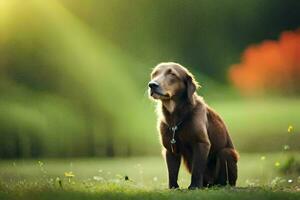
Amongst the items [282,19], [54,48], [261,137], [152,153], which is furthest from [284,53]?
[54,48]

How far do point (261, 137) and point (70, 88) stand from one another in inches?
71.7

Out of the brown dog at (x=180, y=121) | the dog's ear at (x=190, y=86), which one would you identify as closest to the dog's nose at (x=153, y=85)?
the brown dog at (x=180, y=121)

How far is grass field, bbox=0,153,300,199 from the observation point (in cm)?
630

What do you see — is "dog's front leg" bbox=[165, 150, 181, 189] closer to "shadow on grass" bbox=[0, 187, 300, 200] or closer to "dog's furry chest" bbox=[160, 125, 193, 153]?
"dog's furry chest" bbox=[160, 125, 193, 153]

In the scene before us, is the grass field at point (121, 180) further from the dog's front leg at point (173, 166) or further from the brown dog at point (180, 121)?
the brown dog at point (180, 121)

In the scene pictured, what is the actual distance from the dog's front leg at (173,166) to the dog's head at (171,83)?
1.58 ft

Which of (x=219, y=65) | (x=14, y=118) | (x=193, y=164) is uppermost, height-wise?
(x=219, y=65)

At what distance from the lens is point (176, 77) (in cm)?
674

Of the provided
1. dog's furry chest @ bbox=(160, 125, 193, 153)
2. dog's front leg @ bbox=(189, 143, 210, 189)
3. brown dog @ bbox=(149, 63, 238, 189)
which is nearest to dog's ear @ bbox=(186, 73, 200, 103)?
brown dog @ bbox=(149, 63, 238, 189)

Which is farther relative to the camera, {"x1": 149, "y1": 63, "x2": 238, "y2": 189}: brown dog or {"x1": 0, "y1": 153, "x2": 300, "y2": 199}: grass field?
{"x1": 149, "y1": 63, "x2": 238, "y2": 189}: brown dog

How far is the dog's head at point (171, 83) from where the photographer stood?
663cm

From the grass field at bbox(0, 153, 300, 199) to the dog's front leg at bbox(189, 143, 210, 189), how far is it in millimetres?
134

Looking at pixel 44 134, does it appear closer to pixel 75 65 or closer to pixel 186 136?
pixel 75 65

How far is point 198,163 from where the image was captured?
676cm
